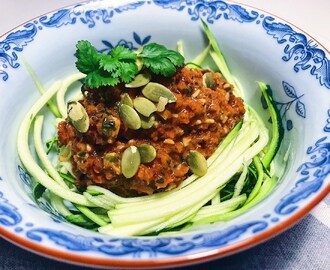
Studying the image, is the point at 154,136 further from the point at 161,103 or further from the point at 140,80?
the point at 140,80

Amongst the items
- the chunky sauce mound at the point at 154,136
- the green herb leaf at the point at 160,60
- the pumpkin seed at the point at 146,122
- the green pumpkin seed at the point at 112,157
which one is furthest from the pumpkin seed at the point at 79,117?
the green herb leaf at the point at 160,60

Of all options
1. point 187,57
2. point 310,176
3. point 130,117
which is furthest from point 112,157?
point 187,57

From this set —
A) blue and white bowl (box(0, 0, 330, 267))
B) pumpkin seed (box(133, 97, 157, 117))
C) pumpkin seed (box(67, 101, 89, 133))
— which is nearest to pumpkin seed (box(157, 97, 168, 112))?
pumpkin seed (box(133, 97, 157, 117))

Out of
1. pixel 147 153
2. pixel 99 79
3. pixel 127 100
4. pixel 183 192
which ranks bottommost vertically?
pixel 183 192

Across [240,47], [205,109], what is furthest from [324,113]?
[240,47]

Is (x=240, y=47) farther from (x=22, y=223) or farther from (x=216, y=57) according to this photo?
(x=22, y=223)

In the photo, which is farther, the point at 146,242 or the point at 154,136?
the point at 154,136

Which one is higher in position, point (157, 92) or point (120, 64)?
point (120, 64)
